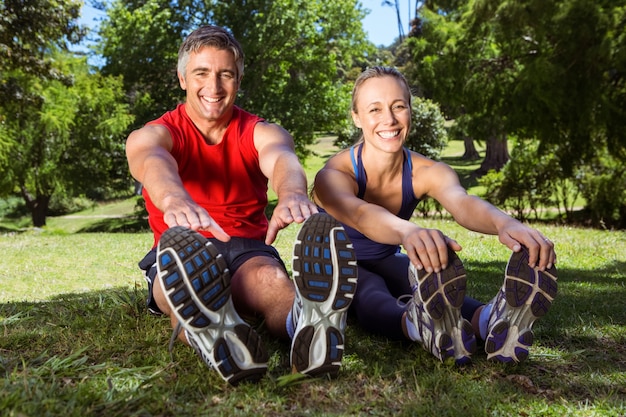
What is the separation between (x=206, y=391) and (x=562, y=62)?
11055 mm

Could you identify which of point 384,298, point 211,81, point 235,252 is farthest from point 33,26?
point 384,298

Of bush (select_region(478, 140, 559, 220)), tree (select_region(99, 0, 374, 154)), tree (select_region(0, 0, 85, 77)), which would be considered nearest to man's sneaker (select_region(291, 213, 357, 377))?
bush (select_region(478, 140, 559, 220))

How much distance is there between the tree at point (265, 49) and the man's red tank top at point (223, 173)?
1724 cm

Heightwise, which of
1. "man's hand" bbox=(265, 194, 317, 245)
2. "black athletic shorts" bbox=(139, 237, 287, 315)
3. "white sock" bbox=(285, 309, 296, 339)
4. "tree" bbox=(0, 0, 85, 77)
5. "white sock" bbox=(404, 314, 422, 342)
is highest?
"tree" bbox=(0, 0, 85, 77)

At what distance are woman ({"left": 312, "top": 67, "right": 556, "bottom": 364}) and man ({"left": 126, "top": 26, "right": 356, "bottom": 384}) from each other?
1.08 feet

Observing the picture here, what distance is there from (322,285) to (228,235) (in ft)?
2.09

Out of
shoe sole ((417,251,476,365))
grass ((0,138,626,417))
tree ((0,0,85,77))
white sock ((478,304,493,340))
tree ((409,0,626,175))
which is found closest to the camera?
grass ((0,138,626,417))

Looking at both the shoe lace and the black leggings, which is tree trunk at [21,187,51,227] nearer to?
the black leggings

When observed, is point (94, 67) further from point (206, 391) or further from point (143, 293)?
point (206, 391)

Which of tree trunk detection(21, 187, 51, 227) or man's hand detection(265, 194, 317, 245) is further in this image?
tree trunk detection(21, 187, 51, 227)

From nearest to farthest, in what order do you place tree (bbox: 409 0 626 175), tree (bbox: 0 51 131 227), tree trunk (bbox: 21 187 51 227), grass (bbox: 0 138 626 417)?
1. grass (bbox: 0 138 626 417)
2. tree (bbox: 409 0 626 175)
3. tree (bbox: 0 51 131 227)
4. tree trunk (bbox: 21 187 51 227)

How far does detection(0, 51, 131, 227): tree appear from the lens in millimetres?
20609

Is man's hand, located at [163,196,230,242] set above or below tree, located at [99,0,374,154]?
below

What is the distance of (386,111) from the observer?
Answer: 2938mm
